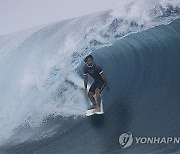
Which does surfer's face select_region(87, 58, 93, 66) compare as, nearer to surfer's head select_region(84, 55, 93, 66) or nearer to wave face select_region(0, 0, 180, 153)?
surfer's head select_region(84, 55, 93, 66)

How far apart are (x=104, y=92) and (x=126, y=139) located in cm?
148

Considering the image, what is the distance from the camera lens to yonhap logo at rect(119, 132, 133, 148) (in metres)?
4.02

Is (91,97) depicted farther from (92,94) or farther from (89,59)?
(89,59)

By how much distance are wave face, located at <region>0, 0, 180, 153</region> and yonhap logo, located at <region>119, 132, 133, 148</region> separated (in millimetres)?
82

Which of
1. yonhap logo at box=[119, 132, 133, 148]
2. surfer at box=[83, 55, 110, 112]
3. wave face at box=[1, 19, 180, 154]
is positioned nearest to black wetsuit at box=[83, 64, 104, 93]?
surfer at box=[83, 55, 110, 112]

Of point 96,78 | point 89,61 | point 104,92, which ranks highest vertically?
point 89,61

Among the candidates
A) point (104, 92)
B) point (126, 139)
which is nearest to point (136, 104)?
point (126, 139)

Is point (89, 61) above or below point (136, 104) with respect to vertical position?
above

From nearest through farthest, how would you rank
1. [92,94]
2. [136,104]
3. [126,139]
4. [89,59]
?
[126,139] < [136,104] < [89,59] < [92,94]

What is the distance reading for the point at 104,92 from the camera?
5410 millimetres

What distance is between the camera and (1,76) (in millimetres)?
8648

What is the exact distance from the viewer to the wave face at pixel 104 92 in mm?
A: 4430

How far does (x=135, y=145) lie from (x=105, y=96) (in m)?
1.51

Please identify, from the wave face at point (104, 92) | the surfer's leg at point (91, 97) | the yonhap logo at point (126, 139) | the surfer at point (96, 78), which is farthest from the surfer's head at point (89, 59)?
the yonhap logo at point (126, 139)
